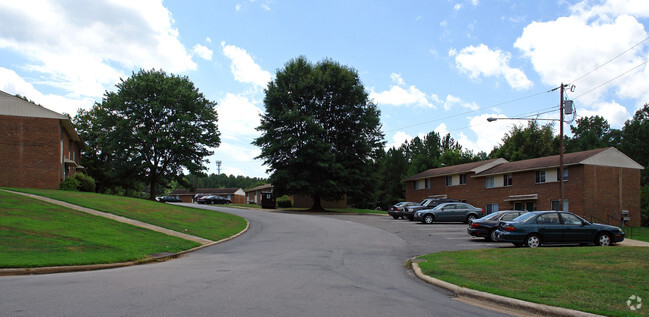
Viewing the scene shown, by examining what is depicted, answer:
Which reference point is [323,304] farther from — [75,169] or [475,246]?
[75,169]

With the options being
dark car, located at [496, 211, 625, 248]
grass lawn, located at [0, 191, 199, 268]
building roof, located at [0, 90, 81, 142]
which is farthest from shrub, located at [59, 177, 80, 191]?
dark car, located at [496, 211, 625, 248]

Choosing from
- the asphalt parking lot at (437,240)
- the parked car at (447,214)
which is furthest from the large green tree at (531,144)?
Answer: the asphalt parking lot at (437,240)

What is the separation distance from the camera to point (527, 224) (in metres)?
17.6

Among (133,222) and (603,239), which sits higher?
(133,222)

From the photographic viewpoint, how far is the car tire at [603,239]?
1792 cm

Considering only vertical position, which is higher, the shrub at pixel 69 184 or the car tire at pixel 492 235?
the shrub at pixel 69 184

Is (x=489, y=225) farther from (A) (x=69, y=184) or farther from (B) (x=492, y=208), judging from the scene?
(A) (x=69, y=184)

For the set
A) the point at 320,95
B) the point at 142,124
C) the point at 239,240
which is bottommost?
the point at 239,240

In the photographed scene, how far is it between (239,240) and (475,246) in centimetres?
1034

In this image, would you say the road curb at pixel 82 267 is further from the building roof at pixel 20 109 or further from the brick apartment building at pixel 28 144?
the building roof at pixel 20 109

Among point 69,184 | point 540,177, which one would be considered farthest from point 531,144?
point 69,184

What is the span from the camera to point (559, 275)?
989cm

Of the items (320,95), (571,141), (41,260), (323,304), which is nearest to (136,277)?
(41,260)

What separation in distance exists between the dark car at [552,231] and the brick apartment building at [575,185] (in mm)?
21574
